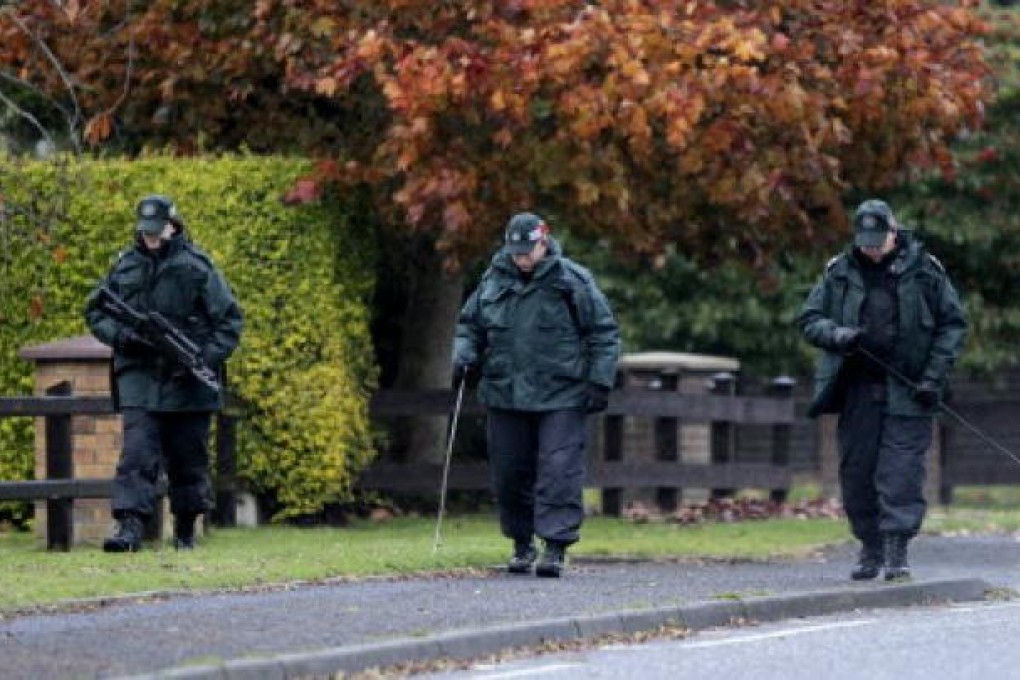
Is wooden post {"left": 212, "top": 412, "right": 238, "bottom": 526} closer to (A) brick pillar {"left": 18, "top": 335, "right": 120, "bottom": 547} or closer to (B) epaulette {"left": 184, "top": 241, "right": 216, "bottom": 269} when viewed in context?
(A) brick pillar {"left": 18, "top": 335, "right": 120, "bottom": 547}

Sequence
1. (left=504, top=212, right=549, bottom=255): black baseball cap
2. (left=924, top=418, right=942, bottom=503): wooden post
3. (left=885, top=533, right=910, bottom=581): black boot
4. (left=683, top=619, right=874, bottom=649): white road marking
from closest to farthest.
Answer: (left=683, top=619, right=874, bottom=649): white road marking < (left=504, top=212, right=549, bottom=255): black baseball cap < (left=885, top=533, right=910, bottom=581): black boot < (left=924, top=418, right=942, bottom=503): wooden post

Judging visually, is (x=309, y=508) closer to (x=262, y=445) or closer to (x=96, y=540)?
(x=262, y=445)

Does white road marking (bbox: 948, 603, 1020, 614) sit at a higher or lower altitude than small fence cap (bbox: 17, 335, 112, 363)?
lower

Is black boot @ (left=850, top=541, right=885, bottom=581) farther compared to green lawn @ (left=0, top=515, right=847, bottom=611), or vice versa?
black boot @ (left=850, top=541, right=885, bottom=581)

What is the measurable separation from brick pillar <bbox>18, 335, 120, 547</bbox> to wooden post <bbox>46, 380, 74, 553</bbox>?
455 mm

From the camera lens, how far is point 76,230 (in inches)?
826

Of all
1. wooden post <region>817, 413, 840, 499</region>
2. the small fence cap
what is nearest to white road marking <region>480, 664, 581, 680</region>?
the small fence cap

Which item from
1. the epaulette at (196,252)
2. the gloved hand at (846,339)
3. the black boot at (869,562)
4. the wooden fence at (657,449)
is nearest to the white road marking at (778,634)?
the black boot at (869,562)


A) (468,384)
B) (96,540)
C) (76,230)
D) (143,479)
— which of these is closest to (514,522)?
(468,384)

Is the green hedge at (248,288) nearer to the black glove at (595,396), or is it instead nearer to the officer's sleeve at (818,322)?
the black glove at (595,396)

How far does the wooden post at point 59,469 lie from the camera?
18.4 metres

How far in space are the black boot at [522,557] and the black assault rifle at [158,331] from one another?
216 cm

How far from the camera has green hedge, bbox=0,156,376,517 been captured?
20.8 m

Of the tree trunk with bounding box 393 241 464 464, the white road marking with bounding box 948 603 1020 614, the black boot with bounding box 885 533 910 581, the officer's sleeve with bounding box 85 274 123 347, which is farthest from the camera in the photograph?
the tree trunk with bounding box 393 241 464 464
